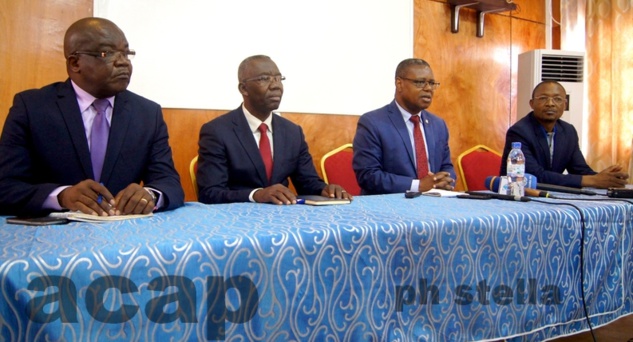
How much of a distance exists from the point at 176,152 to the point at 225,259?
2636 mm

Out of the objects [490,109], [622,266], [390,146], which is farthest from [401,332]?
[490,109]

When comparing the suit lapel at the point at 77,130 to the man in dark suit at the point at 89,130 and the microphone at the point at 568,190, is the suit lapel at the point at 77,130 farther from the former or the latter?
the microphone at the point at 568,190

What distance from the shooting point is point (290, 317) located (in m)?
1.16

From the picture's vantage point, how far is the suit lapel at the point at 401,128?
2.95 metres

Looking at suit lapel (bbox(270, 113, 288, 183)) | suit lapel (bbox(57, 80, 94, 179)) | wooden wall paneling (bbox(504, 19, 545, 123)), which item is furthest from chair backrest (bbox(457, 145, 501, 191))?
suit lapel (bbox(57, 80, 94, 179))

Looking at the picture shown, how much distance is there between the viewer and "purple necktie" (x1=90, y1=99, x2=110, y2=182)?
5.99 feet

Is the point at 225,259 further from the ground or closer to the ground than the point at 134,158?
closer to the ground

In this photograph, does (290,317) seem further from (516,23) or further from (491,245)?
(516,23)

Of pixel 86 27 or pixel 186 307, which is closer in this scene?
pixel 186 307

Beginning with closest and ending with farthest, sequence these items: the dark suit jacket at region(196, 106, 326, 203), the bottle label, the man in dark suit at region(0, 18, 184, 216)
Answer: the man in dark suit at region(0, 18, 184, 216)
the bottle label
the dark suit jacket at region(196, 106, 326, 203)

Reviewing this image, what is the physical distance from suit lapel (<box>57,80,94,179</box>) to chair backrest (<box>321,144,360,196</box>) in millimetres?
1701

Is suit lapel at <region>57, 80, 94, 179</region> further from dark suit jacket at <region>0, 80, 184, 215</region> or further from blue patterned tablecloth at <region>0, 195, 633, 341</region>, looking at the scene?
blue patterned tablecloth at <region>0, 195, 633, 341</region>

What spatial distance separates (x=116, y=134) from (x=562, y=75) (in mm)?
4512

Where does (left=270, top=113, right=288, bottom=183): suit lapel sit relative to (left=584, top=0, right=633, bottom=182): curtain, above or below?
below
